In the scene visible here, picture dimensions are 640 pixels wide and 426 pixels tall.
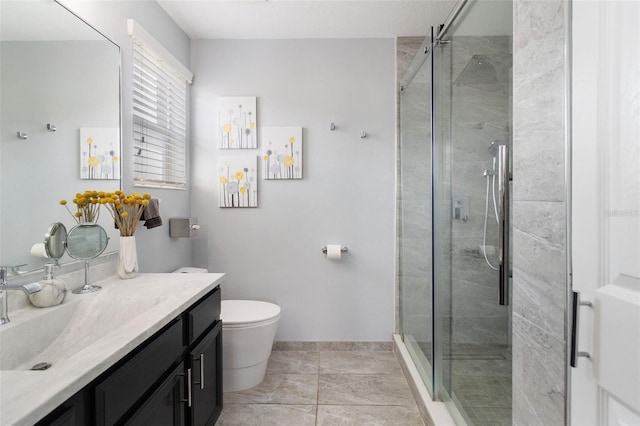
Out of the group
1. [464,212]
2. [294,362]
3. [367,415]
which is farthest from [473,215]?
[294,362]

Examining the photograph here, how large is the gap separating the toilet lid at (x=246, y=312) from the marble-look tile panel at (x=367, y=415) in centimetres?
63

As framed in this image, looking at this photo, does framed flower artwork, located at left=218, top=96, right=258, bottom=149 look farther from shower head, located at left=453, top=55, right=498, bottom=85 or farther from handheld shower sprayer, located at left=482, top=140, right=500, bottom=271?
handheld shower sprayer, located at left=482, top=140, right=500, bottom=271

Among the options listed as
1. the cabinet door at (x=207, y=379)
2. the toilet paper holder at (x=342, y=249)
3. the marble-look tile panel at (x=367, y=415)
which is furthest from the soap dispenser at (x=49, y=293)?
the toilet paper holder at (x=342, y=249)

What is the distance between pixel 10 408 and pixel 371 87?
8.92 ft

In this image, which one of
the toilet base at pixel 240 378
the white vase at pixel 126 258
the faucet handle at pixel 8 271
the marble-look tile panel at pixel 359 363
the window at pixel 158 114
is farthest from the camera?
the marble-look tile panel at pixel 359 363

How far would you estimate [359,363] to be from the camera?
262cm

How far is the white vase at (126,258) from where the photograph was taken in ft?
5.70

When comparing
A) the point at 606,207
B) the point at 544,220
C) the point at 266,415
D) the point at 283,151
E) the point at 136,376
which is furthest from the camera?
the point at 283,151

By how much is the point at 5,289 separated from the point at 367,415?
180 centimetres

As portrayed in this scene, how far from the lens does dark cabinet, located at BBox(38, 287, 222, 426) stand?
0.86m

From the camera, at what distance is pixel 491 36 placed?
1.35 m

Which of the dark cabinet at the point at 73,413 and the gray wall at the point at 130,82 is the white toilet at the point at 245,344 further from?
the dark cabinet at the point at 73,413

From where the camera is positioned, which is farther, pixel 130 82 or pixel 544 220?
pixel 130 82

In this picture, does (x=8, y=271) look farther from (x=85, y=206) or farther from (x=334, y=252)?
(x=334, y=252)
